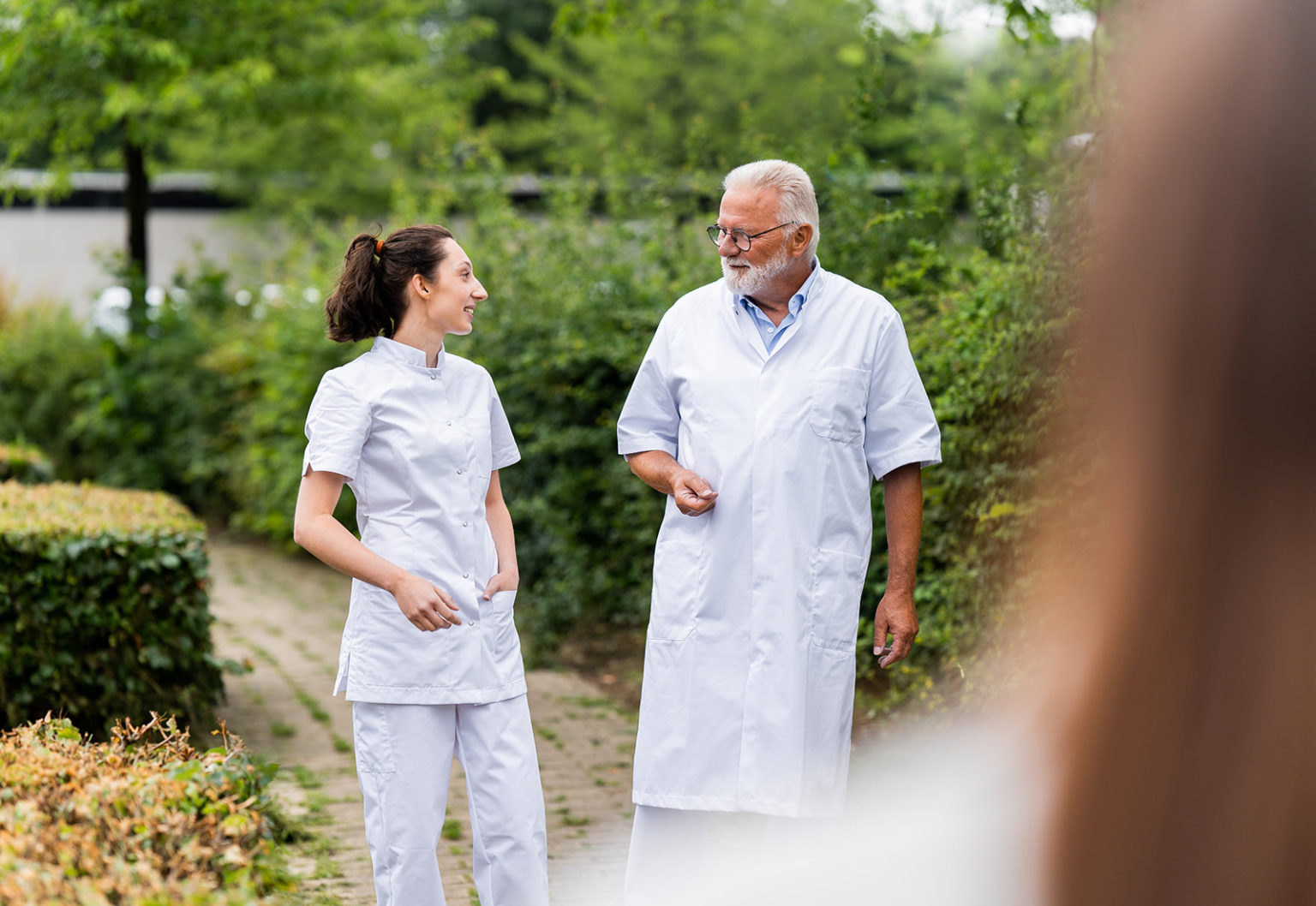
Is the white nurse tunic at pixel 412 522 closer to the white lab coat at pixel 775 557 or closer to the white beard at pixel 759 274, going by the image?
the white lab coat at pixel 775 557

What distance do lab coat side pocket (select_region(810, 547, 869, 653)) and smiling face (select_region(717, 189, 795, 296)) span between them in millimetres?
699

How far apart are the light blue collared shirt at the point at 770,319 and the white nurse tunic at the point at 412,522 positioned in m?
0.77

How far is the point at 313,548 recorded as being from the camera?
3.11m

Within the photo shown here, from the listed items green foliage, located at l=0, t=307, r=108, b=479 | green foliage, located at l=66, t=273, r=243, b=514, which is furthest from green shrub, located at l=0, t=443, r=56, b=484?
green foliage, located at l=0, t=307, r=108, b=479

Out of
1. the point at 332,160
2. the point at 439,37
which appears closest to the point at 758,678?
the point at 439,37

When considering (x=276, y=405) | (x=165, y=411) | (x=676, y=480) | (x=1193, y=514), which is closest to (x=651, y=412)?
(x=676, y=480)

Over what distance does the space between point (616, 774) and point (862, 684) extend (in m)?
1.36

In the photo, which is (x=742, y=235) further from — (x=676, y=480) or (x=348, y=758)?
(x=348, y=758)

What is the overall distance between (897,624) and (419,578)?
1.15 metres

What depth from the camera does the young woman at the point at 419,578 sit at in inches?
124

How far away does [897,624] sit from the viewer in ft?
11.0

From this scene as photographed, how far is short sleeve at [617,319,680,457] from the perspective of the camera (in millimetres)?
3625

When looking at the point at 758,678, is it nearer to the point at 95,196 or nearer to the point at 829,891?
the point at 829,891

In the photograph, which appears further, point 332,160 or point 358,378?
point 332,160
